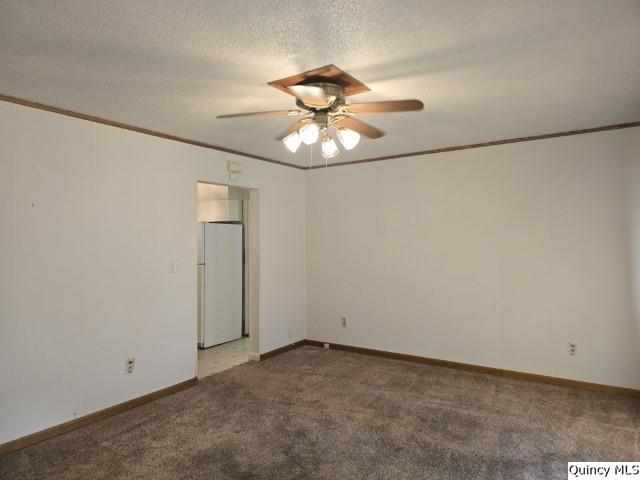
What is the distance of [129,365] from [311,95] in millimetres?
2693

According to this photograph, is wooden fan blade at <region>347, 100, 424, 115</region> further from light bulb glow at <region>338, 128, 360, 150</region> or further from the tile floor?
the tile floor

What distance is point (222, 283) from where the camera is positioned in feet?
18.6

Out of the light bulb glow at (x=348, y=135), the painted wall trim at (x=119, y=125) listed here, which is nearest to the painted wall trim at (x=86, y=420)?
the painted wall trim at (x=119, y=125)

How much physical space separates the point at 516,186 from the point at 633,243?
1087 mm

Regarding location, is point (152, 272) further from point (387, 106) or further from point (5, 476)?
point (387, 106)

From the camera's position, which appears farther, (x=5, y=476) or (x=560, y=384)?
(x=560, y=384)

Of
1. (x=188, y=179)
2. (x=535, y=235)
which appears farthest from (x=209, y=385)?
(x=535, y=235)

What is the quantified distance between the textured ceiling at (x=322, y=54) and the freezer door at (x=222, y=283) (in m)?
2.46

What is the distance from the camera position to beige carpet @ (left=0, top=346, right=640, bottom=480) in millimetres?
2547

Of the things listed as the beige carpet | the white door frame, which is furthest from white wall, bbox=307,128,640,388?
the white door frame

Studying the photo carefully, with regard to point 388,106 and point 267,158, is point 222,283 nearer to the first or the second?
point 267,158

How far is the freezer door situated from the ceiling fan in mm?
3224

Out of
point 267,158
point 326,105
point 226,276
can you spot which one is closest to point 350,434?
point 326,105

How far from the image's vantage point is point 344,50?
6.89 ft
